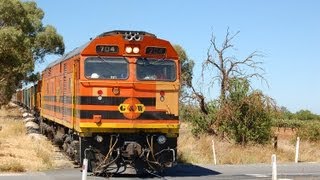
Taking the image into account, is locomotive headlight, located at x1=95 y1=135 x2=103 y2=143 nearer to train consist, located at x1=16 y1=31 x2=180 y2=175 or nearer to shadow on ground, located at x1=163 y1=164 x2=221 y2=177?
train consist, located at x1=16 y1=31 x2=180 y2=175

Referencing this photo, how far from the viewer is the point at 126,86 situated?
14.5 m

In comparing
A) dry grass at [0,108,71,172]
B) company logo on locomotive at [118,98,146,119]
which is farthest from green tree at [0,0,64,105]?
company logo on locomotive at [118,98,146,119]

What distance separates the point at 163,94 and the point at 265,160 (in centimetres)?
812

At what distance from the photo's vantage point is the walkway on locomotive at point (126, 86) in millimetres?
14305

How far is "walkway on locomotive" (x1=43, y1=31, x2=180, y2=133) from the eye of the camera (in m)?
14.3

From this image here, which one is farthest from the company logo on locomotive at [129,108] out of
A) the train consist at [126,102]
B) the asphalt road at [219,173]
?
the asphalt road at [219,173]

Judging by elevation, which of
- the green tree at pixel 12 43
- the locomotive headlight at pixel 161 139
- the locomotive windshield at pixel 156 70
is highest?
the green tree at pixel 12 43

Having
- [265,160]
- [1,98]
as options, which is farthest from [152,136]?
[1,98]

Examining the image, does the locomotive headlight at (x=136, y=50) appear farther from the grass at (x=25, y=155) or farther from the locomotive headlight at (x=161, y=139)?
the grass at (x=25, y=155)

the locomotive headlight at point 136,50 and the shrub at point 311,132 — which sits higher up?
the locomotive headlight at point 136,50

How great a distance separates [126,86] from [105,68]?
2.42 feet

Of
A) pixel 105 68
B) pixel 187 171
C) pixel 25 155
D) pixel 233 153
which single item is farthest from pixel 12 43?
pixel 105 68

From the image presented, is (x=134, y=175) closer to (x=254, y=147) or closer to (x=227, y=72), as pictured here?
(x=254, y=147)

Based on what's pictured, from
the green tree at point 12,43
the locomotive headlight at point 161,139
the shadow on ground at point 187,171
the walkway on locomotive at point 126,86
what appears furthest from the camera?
the green tree at point 12,43
